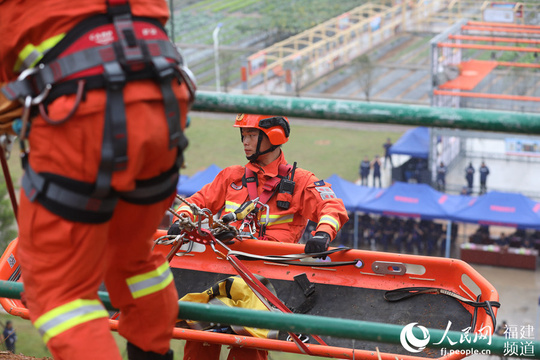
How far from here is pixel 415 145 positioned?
66.6 ft

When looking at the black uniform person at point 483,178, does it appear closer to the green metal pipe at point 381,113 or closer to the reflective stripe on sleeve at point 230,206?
the reflective stripe on sleeve at point 230,206

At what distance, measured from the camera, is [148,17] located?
198 cm

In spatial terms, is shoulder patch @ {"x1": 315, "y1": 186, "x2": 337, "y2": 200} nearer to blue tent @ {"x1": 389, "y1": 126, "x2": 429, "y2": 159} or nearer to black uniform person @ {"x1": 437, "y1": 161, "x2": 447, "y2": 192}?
black uniform person @ {"x1": 437, "y1": 161, "x2": 447, "y2": 192}

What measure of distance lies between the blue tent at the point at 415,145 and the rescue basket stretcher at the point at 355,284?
15799mm

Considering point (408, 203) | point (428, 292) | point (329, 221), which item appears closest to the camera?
point (428, 292)

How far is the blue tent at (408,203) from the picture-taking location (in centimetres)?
1562

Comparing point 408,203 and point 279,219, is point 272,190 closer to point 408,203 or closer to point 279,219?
point 279,219

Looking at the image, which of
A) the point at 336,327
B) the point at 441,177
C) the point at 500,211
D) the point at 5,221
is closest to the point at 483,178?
the point at 441,177

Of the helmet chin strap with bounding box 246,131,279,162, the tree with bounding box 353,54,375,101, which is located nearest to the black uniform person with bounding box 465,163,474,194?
the tree with bounding box 353,54,375,101

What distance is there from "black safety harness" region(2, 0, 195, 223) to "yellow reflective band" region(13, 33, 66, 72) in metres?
0.01

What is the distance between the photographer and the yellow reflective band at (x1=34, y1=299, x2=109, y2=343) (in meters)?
1.95

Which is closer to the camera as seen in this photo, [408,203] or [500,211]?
[500,211]

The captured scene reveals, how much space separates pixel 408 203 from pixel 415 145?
15.5 ft

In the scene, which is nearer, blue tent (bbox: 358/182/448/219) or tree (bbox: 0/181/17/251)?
tree (bbox: 0/181/17/251)
